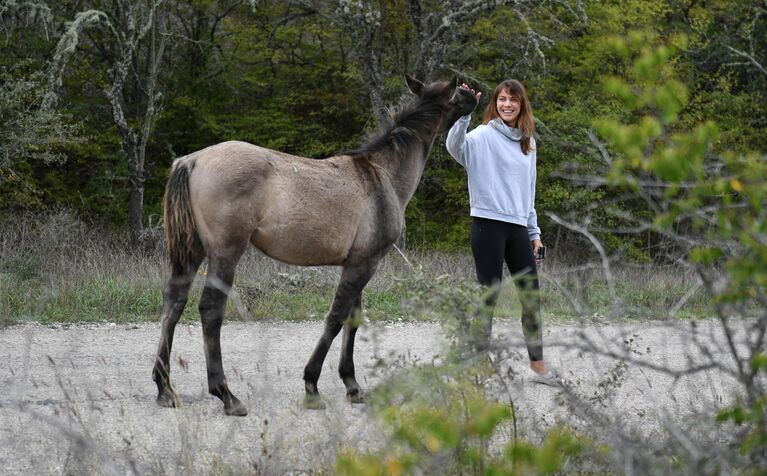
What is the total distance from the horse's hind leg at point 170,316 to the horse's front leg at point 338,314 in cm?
94

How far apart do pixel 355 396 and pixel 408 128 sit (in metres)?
2.02

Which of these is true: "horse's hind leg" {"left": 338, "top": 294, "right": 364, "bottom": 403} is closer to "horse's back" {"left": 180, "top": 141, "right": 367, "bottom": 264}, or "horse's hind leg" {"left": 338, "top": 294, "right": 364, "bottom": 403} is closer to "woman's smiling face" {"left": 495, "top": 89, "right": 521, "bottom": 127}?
"horse's back" {"left": 180, "top": 141, "right": 367, "bottom": 264}

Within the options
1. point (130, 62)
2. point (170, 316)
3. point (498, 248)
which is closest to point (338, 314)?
point (170, 316)

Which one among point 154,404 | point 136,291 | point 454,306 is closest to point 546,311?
point 136,291

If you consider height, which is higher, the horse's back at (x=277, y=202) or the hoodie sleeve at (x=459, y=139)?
the hoodie sleeve at (x=459, y=139)

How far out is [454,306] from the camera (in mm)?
4191

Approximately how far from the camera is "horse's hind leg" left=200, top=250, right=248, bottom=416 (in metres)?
5.62

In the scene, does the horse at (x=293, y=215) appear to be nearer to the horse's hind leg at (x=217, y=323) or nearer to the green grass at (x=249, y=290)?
the horse's hind leg at (x=217, y=323)

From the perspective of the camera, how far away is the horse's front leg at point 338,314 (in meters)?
5.95

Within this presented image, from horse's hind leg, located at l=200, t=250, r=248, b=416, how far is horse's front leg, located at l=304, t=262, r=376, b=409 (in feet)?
1.77

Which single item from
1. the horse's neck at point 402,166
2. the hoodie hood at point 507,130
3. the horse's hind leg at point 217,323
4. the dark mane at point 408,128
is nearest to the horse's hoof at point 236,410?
the horse's hind leg at point 217,323

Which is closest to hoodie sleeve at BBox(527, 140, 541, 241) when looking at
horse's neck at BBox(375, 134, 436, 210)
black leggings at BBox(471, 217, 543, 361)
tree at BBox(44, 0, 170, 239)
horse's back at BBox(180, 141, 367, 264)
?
black leggings at BBox(471, 217, 543, 361)

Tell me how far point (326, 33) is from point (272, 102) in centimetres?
226

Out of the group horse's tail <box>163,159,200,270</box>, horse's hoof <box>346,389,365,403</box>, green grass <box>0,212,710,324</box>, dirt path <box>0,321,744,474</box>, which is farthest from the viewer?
green grass <box>0,212,710,324</box>
